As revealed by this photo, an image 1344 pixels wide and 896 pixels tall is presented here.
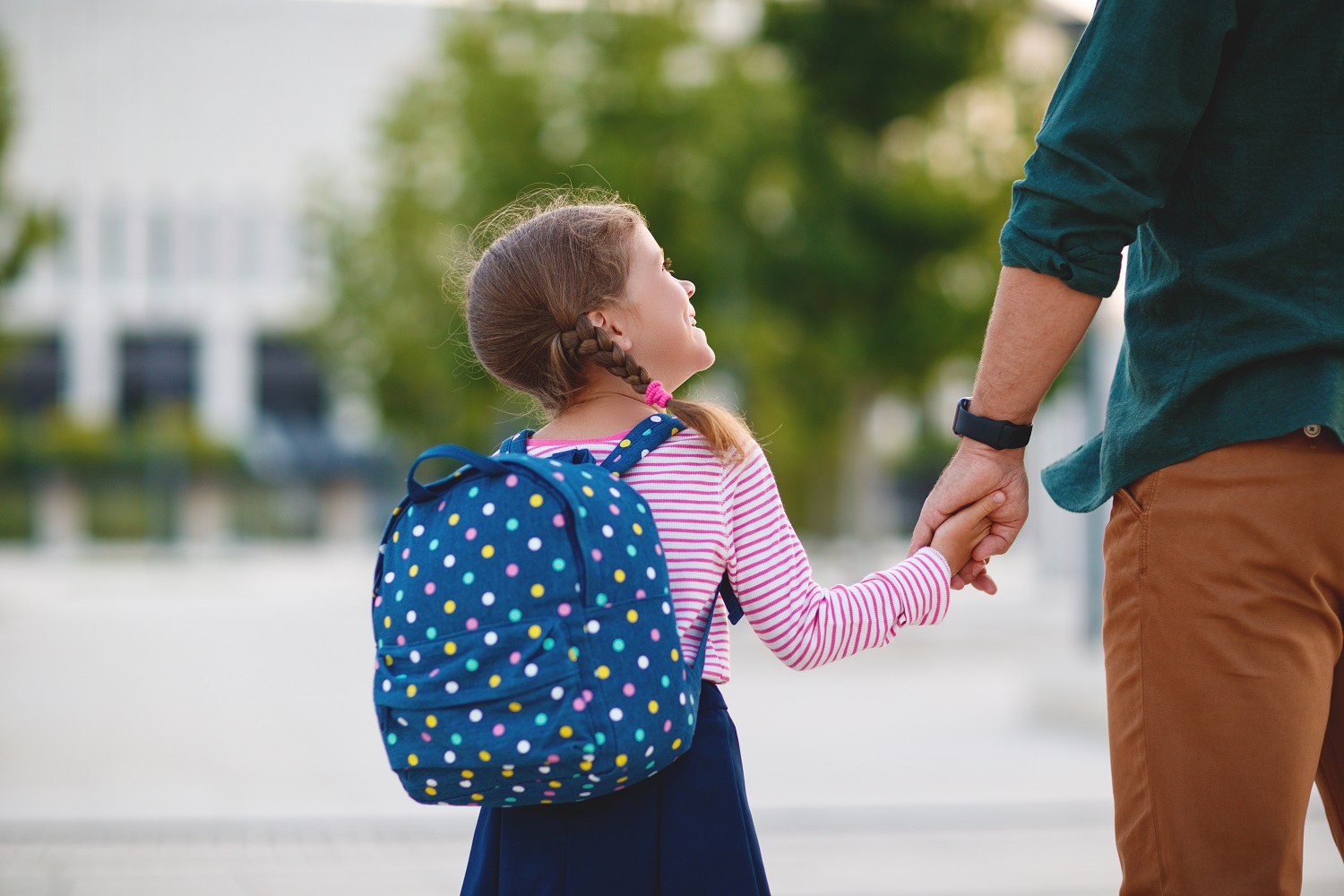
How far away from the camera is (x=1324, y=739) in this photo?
1.78 m

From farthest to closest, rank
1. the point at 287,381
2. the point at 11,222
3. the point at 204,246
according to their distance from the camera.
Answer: the point at 287,381 < the point at 204,246 < the point at 11,222

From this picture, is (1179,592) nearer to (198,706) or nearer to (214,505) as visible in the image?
(198,706)

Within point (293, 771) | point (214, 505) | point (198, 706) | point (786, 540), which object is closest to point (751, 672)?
point (198, 706)

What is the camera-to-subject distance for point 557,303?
6.23ft

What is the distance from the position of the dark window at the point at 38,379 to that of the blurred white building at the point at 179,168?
0.38ft

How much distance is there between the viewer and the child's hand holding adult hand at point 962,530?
2.08 m

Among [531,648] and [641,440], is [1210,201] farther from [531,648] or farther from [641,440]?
[531,648]

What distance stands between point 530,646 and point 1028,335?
2.57ft

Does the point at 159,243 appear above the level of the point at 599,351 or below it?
below

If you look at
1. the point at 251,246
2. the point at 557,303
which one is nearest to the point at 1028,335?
the point at 557,303

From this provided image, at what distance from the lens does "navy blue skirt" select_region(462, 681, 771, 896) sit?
1.79m

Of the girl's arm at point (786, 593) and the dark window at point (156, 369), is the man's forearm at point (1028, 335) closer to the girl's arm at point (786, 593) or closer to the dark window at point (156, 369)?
the girl's arm at point (786, 593)

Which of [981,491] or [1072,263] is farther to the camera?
[981,491]

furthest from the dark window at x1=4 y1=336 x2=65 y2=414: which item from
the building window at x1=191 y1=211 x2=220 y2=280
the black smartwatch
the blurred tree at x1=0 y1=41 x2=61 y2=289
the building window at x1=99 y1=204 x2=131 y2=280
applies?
the black smartwatch
